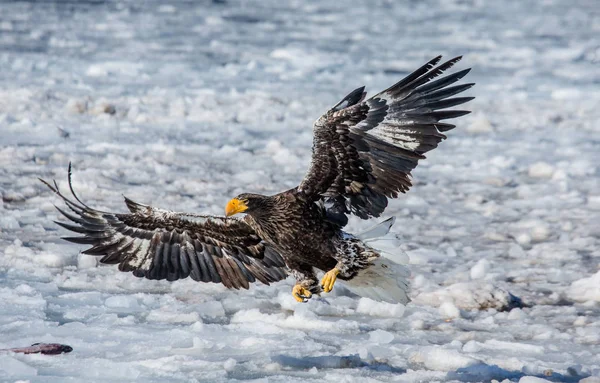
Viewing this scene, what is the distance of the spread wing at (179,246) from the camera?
17.3 feet

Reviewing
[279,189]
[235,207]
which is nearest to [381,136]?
[235,207]

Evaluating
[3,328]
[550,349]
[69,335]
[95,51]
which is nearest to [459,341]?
[550,349]

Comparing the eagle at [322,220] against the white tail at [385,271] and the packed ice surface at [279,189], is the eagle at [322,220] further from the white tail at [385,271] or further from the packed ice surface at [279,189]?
the packed ice surface at [279,189]

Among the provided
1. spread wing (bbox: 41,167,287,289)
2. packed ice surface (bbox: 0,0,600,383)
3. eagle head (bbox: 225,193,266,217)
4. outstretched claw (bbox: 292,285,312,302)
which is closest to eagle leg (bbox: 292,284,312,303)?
outstretched claw (bbox: 292,285,312,302)

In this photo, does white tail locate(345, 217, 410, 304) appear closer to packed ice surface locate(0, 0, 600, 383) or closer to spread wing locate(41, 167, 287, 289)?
packed ice surface locate(0, 0, 600, 383)

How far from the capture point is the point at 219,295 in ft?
18.5

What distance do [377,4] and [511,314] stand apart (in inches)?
625

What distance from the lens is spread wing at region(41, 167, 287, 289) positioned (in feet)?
17.3

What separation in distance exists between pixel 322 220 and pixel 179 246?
0.79 meters

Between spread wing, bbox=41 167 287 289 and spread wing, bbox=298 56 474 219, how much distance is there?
501 mm

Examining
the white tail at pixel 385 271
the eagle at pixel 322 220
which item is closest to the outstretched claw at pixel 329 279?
the eagle at pixel 322 220

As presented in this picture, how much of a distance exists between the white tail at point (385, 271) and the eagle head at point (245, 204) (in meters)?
0.55

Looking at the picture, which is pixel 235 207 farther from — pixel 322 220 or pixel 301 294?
pixel 301 294

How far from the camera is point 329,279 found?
5.07m
